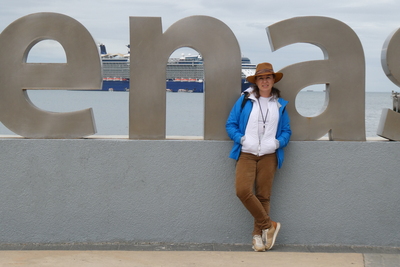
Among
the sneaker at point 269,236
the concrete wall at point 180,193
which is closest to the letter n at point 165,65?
the concrete wall at point 180,193

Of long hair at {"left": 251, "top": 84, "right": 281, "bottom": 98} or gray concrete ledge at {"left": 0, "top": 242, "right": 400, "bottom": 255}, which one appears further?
gray concrete ledge at {"left": 0, "top": 242, "right": 400, "bottom": 255}

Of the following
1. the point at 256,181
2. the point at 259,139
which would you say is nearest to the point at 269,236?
the point at 256,181

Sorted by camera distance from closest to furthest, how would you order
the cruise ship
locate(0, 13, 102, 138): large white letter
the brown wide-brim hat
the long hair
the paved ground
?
the paved ground < the brown wide-brim hat < the long hair < locate(0, 13, 102, 138): large white letter < the cruise ship

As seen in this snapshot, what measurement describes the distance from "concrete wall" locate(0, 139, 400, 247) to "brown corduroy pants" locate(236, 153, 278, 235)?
0.76 feet

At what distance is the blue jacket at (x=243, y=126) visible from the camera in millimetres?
4730

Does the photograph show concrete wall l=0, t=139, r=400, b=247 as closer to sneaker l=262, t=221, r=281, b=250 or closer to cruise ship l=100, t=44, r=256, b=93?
sneaker l=262, t=221, r=281, b=250

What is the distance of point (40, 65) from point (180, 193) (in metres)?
1.78

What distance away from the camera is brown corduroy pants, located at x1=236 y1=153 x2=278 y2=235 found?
4723 millimetres

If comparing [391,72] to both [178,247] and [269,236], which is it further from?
[178,247]

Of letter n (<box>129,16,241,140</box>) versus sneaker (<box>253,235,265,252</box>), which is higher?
letter n (<box>129,16,241,140</box>)

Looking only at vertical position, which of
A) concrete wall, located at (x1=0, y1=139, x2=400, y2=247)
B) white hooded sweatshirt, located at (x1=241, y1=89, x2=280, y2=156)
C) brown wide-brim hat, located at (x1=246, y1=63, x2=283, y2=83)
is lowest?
concrete wall, located at (x1=0, y1=139, x2=400, y2=247)

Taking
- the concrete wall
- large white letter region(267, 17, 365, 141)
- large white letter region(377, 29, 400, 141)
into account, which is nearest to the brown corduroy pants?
the concrete wall

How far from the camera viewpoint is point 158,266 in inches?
173

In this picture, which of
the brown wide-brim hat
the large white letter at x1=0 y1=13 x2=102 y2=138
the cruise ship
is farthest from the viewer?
the cruise ship
